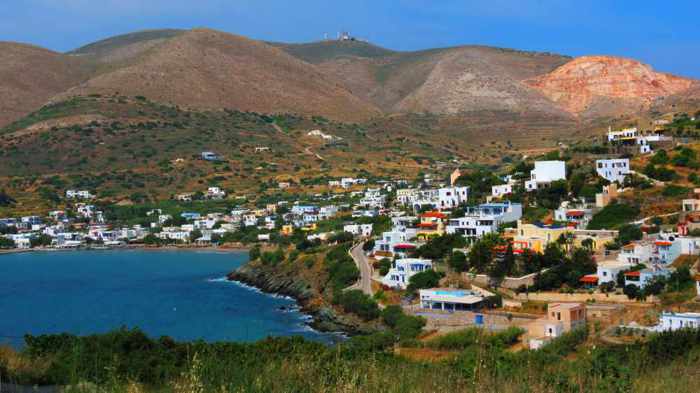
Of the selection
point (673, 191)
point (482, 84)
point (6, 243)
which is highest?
point (482, 84)

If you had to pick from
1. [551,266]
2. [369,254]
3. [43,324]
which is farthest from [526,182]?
[43,324]

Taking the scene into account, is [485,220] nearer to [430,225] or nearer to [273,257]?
[430,225]

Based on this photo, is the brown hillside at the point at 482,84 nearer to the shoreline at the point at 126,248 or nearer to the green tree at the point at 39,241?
the shoreline at the point at 126,248

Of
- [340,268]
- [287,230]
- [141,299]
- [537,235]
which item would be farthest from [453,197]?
[141,299]

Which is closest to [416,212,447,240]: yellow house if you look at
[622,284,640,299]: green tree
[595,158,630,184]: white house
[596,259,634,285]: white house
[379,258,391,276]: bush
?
[379,258,391,276]: bush

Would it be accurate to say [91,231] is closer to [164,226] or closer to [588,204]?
[164,226]

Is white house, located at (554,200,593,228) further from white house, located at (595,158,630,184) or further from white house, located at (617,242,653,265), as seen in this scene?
white house, located at (617,242,653,265)
